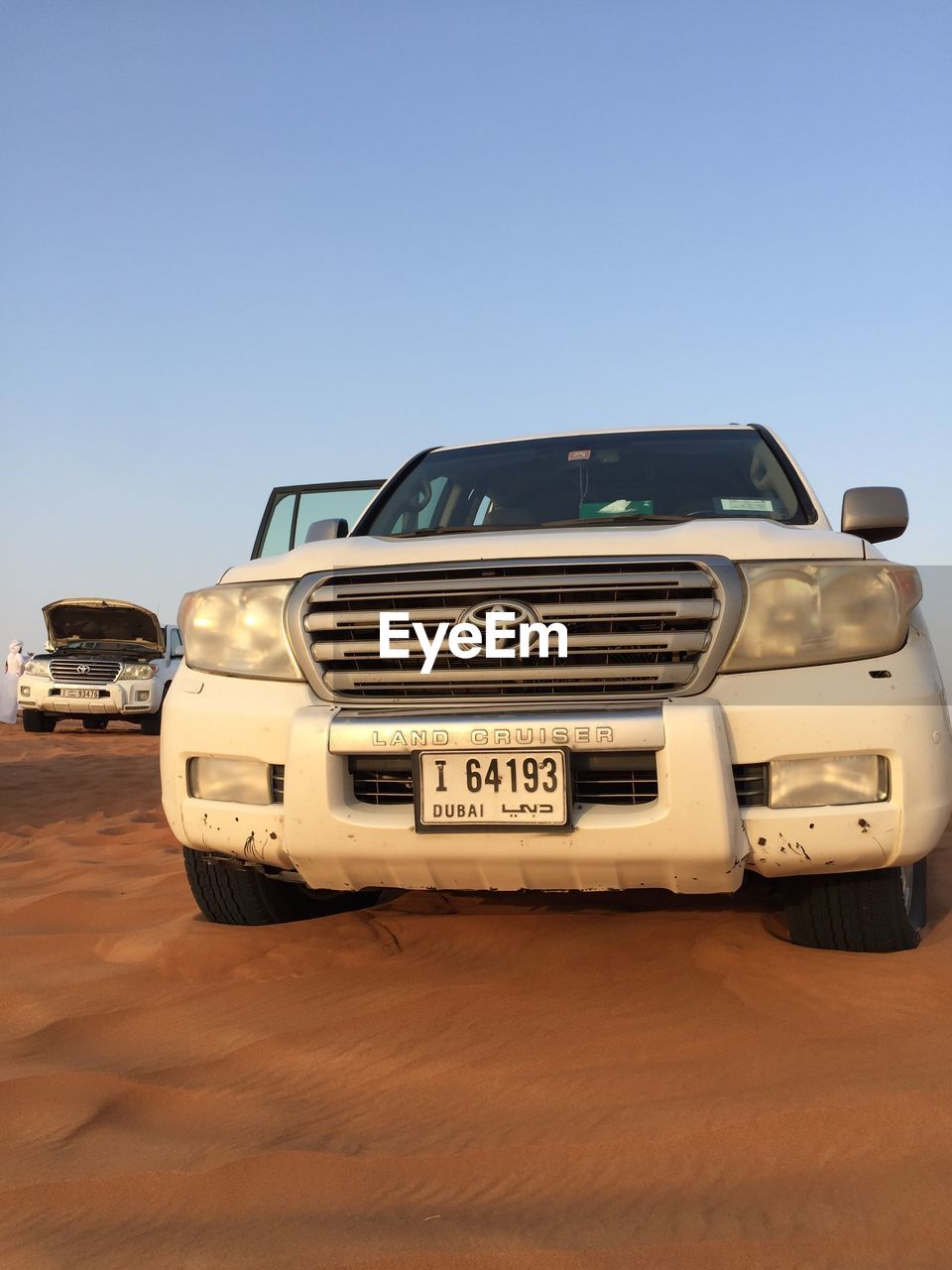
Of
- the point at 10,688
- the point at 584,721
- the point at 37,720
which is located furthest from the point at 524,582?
the point at 10,688

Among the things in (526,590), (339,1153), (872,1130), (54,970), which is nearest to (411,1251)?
(339,1153)

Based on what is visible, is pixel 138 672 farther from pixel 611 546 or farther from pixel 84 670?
pixel 611 546

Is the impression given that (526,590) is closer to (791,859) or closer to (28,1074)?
(791,859)

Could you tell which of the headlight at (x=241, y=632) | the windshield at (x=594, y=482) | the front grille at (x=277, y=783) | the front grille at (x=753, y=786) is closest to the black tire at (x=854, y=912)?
the front grille at (x=753, y=786)

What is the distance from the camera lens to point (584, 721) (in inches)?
105

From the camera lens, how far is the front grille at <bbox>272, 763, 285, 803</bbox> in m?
2.97

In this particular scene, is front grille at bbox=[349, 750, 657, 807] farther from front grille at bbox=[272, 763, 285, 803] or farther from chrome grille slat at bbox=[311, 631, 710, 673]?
front grille at bbox=[272, 763, 285, 803]

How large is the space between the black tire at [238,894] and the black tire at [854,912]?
5.30ft

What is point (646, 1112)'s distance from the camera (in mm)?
2129

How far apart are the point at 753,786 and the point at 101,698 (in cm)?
1541

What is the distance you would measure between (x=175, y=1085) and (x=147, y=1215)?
589mm

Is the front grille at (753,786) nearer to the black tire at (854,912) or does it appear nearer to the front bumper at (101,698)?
the black tire at (854,912)

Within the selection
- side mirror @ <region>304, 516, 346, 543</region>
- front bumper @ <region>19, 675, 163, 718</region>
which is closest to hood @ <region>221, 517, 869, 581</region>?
side mirror @ <region>304, 516, 346, 543</region>

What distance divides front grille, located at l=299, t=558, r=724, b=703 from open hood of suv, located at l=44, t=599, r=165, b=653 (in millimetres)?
15527
